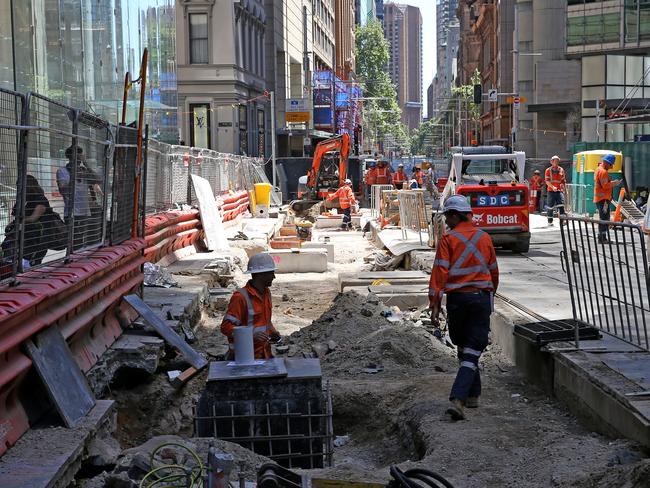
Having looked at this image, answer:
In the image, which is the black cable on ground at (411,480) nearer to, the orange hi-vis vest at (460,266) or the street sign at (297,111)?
the orange hi-vis vest at (460,266)

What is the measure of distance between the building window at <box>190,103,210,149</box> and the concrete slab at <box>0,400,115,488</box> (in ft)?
141

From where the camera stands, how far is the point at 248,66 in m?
54.7

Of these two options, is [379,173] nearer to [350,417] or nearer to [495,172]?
[495,172]

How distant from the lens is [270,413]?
7.09 meters

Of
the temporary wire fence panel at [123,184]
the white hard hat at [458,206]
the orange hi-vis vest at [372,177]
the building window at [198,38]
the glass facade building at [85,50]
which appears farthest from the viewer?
Answer: the building window at [198,38]

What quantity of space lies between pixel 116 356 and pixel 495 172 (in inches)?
593

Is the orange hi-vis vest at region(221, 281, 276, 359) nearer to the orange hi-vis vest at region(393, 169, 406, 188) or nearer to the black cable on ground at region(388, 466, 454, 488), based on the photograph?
the black cable on ground at region(388, 466, 454, 488)

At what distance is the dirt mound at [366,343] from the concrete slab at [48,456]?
4.68m

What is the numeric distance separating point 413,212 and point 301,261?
365 centimetres

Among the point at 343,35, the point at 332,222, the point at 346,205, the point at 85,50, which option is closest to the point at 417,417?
the point at 85,50

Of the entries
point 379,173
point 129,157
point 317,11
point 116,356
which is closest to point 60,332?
point 116,356

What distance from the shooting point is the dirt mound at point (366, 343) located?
35.9 ft

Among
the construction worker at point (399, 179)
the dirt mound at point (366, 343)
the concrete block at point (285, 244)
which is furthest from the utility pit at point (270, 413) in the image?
the construction worker at point (399, 179)

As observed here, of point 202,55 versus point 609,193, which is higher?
point 202,55
